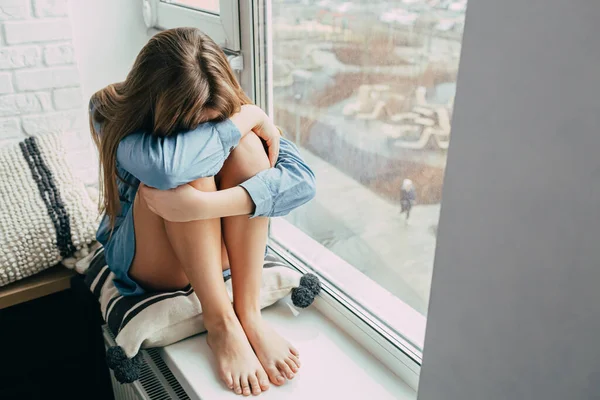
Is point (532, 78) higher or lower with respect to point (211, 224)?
higher

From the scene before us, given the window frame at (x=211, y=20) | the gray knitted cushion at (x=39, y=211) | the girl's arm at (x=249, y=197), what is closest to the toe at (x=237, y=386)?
the girl's arm at (x=249, y=197)

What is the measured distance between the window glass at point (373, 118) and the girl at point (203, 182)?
0.50 ft

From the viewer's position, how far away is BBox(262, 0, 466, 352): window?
104 centimetres

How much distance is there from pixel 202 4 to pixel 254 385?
1.11 m

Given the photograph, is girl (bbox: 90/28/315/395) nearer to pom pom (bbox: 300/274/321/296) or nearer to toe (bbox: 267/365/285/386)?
toe (bbox: 267/365/285/386)

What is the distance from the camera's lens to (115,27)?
6.10 feet

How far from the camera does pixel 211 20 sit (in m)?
1.58

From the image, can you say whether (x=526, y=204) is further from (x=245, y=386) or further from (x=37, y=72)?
(x=37, y=72)

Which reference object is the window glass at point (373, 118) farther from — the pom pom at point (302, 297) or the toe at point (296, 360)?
the toe at point (296, 360)

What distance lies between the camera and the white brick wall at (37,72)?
1620 millimetres

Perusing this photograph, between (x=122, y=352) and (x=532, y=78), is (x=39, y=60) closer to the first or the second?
(x=122, y=352)

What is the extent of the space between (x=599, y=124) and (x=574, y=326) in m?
0.20

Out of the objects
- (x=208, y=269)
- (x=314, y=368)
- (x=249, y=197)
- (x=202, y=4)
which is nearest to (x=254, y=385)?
(x=314, y=368)

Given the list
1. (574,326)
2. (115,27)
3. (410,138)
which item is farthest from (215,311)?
(115,27)
